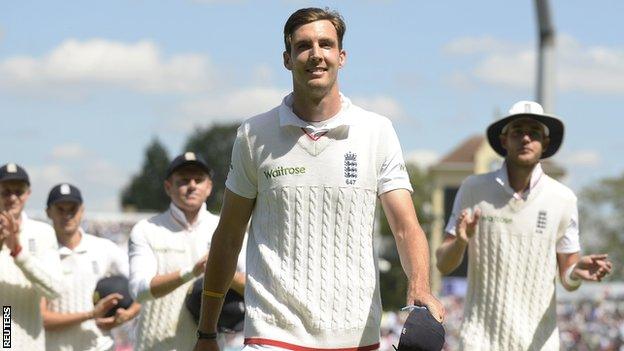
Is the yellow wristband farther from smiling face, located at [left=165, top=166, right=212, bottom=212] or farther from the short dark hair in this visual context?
smiling face, located at [left=165, top=166, right=212, bottom=212]

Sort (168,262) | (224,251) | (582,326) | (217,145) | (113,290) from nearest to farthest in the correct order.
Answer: (224,251)
(168,262)
(113,290)
(582,326)
(217,145)

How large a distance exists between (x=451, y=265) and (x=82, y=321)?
10.1 ft

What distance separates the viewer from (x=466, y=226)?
955 centimetres

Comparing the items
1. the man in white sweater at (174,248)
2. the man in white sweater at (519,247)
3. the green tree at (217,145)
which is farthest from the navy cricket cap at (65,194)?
the green tree at (217,145)

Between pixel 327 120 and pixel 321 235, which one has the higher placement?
pixel 327 120

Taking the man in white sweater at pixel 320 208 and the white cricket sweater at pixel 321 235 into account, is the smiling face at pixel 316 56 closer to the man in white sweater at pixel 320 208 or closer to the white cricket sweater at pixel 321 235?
the man in white sweater at pixel 320 208

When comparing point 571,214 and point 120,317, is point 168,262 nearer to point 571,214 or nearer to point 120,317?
point 120,317

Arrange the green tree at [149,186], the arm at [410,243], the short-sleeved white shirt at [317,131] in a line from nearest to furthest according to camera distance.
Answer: the arm at [410,243]
the short-sleeved white shirt at [317,131]
the green tree at [149,186]

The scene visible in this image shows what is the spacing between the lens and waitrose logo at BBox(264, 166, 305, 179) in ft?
22.2

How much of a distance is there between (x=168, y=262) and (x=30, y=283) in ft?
3.24

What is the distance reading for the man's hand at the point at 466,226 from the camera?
375 inches

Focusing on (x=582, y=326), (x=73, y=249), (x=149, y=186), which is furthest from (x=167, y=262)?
(x=149, y=186)

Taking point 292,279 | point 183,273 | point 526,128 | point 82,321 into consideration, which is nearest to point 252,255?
point 292,279

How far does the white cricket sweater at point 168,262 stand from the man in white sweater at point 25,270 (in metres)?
0.61
